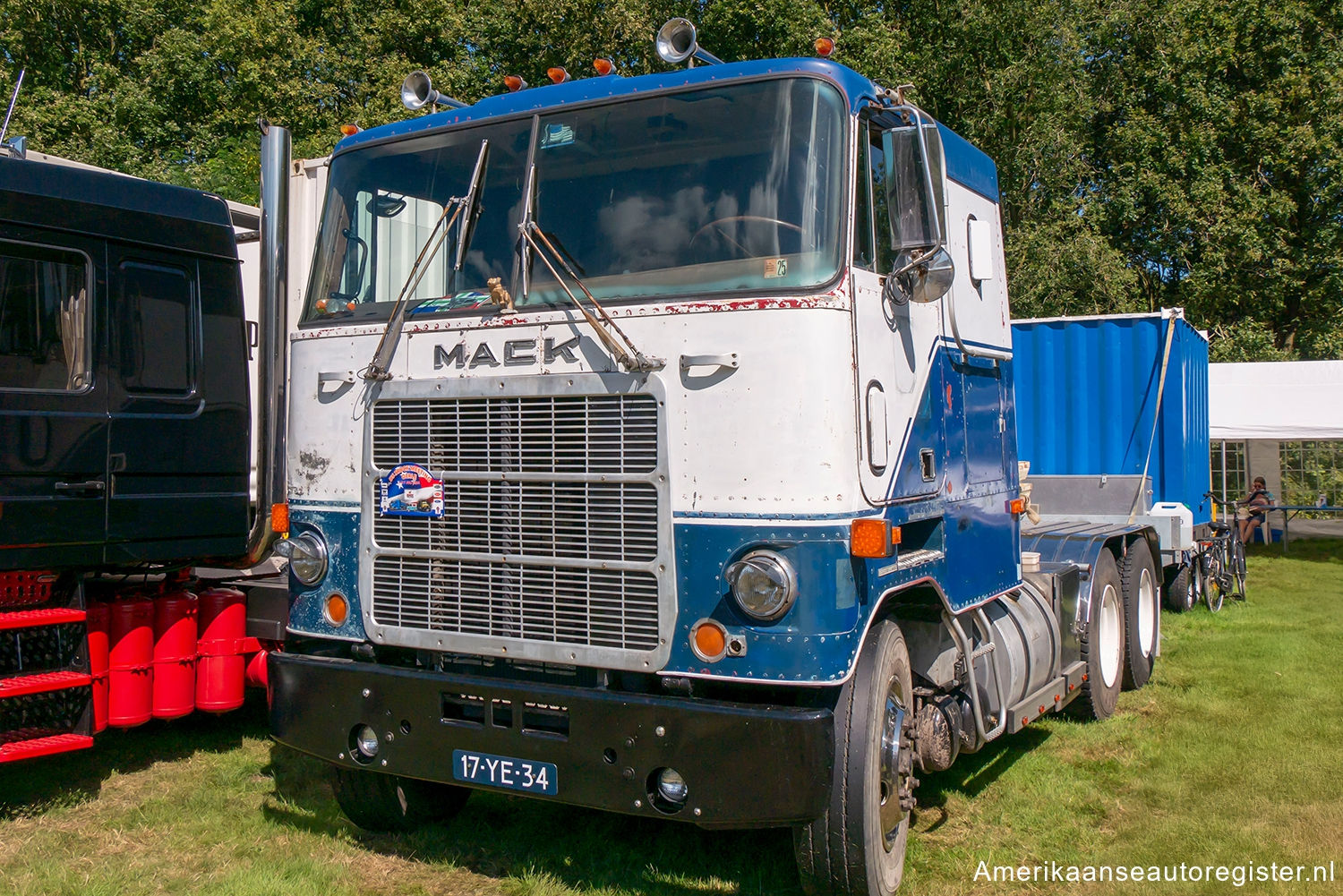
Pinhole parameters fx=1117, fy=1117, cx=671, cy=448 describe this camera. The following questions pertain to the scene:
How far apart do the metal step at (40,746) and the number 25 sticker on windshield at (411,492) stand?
220 centimetres

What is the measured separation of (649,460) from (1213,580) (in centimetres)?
1018

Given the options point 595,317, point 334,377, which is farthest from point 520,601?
point 334,377

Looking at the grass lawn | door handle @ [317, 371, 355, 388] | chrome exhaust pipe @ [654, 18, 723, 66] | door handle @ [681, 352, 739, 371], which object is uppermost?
chrome exhaust pipe @ [654, 18, 723, 66]

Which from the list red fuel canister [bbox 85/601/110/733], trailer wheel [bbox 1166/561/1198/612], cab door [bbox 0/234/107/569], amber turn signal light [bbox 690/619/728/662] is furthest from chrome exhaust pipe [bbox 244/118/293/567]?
trailer wheel [bbox 1166/561/1198/612]

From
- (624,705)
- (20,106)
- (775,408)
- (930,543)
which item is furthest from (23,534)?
(20,106)

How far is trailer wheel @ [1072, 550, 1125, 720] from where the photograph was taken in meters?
7.07

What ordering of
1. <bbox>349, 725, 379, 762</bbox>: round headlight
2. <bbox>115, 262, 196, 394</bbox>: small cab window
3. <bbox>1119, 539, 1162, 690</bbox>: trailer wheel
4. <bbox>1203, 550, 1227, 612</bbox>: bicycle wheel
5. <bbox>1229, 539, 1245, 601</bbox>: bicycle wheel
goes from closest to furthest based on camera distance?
<bbox>349, 725, 379, 762</bbox>: round headlight < <bbox>115, 262, 196, 394</bbox>: small cab window < <bbox>1119, 539, 1162, 690</bbox>: trailer wheel < <bbox>1203, 550, 1227, 612</bbox>: bicycle wheel < <bbox>1229, 539, 1245, 601</bbox>: bicycle wheel

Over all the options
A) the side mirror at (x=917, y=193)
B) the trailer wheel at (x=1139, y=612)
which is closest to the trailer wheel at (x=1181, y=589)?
the trailer wheel at (x=1139, y=612)

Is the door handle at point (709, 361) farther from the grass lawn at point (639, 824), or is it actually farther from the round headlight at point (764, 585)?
the grass lawn at point (639, 824)

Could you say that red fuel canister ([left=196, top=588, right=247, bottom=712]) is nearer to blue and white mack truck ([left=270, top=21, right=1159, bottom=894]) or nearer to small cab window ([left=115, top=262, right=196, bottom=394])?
small cab window ([left=115, top=262, right=196, bottom=394])

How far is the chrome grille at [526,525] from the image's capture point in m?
4.01

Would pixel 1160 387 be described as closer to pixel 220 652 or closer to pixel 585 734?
pixel 585 734

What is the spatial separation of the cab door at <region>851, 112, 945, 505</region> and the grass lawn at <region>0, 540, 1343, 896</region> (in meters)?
1.75

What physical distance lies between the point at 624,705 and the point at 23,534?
3.32 metres
